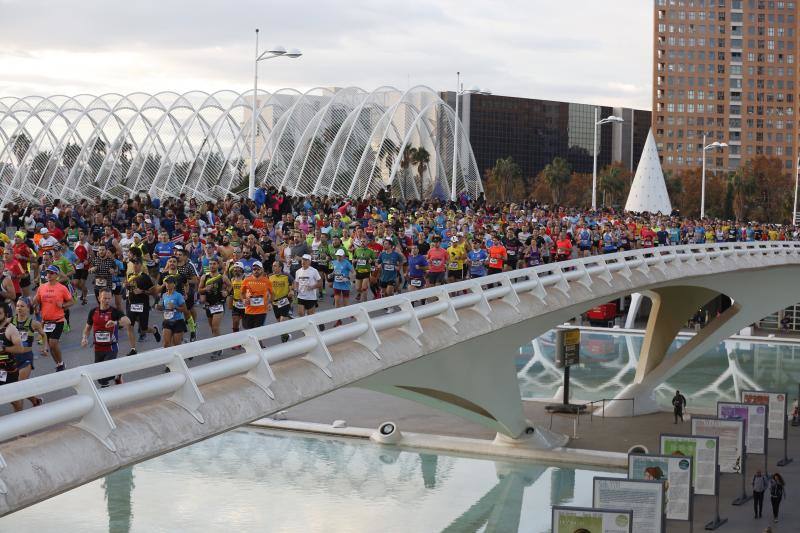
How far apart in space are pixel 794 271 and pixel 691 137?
4712 inches

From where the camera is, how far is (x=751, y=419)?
3067 cm

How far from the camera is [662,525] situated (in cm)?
2133

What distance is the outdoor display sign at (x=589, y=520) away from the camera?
62.2 feet

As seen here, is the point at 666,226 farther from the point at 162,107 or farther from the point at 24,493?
the point at 24,493

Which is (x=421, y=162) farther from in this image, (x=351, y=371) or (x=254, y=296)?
(x=351, y=371)

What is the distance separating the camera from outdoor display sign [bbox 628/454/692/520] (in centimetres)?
2392

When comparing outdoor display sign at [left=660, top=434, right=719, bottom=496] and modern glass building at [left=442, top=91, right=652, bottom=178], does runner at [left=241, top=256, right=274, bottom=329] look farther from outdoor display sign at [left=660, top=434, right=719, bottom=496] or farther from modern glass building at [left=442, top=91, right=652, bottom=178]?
modern glass building at [left=442, top=91, right=652, bottom=178]

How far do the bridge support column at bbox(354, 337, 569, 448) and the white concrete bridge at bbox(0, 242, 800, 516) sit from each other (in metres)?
0.04

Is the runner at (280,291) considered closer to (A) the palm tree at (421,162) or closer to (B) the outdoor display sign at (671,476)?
(B) the outdoor display sign at (671,476)

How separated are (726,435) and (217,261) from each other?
46.3ft

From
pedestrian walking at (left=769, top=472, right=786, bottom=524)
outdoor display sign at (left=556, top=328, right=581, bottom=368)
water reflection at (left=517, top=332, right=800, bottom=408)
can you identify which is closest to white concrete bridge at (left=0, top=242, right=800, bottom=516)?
outdoor display sign at (left=556, top=328, right=581, bottom=368)

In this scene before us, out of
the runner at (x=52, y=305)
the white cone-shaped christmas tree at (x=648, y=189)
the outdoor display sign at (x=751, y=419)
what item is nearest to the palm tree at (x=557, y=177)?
the white cone-shaped christmas tree at (x=648, y=189)

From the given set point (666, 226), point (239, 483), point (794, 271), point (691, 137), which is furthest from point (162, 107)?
point (691, 137)

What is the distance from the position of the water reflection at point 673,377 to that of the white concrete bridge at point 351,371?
6.09 metres
